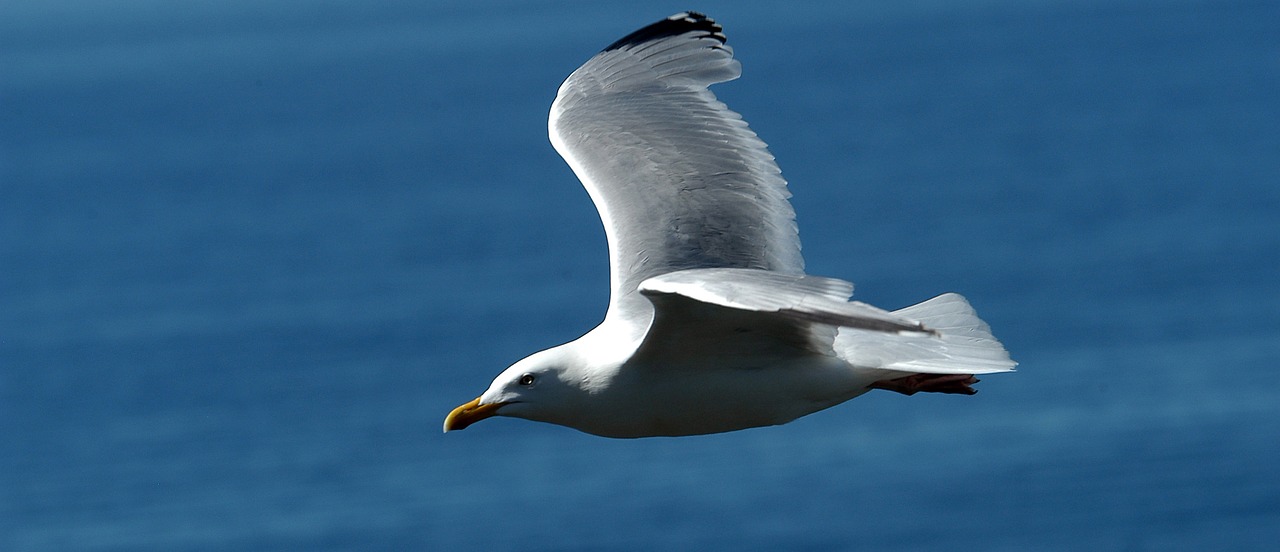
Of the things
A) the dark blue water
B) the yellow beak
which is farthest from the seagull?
the dark blue water

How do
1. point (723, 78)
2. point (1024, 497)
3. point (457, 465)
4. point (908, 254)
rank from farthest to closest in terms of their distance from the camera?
1. point (908, 254)
2. point (457, 465)
3. point (1024, 497)
4. point (723, 78)

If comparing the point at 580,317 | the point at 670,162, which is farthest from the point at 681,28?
the point at 580,317

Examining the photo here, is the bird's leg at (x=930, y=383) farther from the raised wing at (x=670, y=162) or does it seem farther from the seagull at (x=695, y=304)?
the raised wing at (x=670, y=162)

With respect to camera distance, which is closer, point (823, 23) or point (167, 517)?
point (167, 517)

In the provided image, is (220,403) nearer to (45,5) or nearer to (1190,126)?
(1190,126)

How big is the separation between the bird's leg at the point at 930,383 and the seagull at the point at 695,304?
0.5 inches

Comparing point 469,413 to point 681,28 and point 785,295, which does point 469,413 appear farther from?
point 681,28

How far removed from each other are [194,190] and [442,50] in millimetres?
35654

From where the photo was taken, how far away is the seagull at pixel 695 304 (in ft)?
20.9

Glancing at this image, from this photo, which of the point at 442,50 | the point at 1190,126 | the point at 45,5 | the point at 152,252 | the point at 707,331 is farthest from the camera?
the point at 45,5

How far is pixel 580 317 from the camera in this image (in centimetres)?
3288

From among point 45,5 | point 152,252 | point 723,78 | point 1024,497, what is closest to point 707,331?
point 723,78

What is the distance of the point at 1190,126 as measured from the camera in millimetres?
49875

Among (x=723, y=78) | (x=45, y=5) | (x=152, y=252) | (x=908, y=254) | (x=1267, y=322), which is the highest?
Answer: (x=45, y=5)
